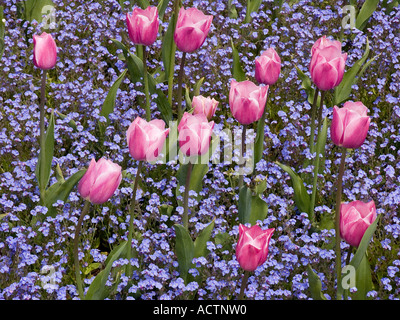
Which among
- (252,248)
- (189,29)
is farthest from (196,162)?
(252,248)

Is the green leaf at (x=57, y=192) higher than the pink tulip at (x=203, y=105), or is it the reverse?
the pink tulip at (x=203, y=105)

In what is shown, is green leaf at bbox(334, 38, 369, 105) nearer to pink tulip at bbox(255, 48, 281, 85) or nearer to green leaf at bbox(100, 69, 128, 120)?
pink tulip at bbox(255, 48, 281, 85)

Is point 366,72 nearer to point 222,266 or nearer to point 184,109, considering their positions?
point 184,109

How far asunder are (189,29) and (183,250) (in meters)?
1.07

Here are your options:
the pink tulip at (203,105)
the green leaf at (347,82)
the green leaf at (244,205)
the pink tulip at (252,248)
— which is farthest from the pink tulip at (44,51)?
the green leaf at (347,82)

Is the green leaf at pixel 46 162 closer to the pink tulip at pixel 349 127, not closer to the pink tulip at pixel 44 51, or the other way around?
the pink tulip at pixel 44 51

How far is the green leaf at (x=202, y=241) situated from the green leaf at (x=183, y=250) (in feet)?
0.19

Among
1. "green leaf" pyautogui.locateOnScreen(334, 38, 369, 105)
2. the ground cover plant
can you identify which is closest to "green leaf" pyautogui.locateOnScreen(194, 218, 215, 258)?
the ground cover plant

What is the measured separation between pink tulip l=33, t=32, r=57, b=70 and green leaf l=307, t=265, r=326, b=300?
152 centimetres

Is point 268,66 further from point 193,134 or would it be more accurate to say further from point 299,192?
point 193,134

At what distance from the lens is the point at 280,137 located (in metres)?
3.84

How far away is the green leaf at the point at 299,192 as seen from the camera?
3.24 meters

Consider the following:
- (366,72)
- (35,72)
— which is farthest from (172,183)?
(366,72)

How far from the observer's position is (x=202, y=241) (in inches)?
115
